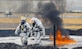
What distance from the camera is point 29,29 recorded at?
12141 millimetres

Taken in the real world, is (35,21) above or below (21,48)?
above

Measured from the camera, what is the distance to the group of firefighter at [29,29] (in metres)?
12.1

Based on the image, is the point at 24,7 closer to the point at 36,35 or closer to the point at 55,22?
the point at 55,22

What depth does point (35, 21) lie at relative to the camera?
12.4 metres

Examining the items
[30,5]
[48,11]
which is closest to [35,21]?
[48,11]

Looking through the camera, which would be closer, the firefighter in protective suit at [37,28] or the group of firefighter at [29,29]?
the group of firefighter at [29,29]

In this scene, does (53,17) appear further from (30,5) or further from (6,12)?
(6,12)

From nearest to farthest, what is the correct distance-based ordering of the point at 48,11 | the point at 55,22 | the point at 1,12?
the point at 55,22 → the point at 48,11 → the point at 1,12

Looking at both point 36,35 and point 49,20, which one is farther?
point 49,20

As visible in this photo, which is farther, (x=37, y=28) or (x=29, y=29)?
(x=37, y=28)

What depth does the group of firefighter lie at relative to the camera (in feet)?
39.8

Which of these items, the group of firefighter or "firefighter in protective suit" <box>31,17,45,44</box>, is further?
"firefighter in protective suit" <box>31,17,45,44</box>

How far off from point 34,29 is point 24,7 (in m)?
16.9

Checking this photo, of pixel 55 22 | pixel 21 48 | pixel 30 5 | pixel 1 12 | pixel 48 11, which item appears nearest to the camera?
pixel 21 48
